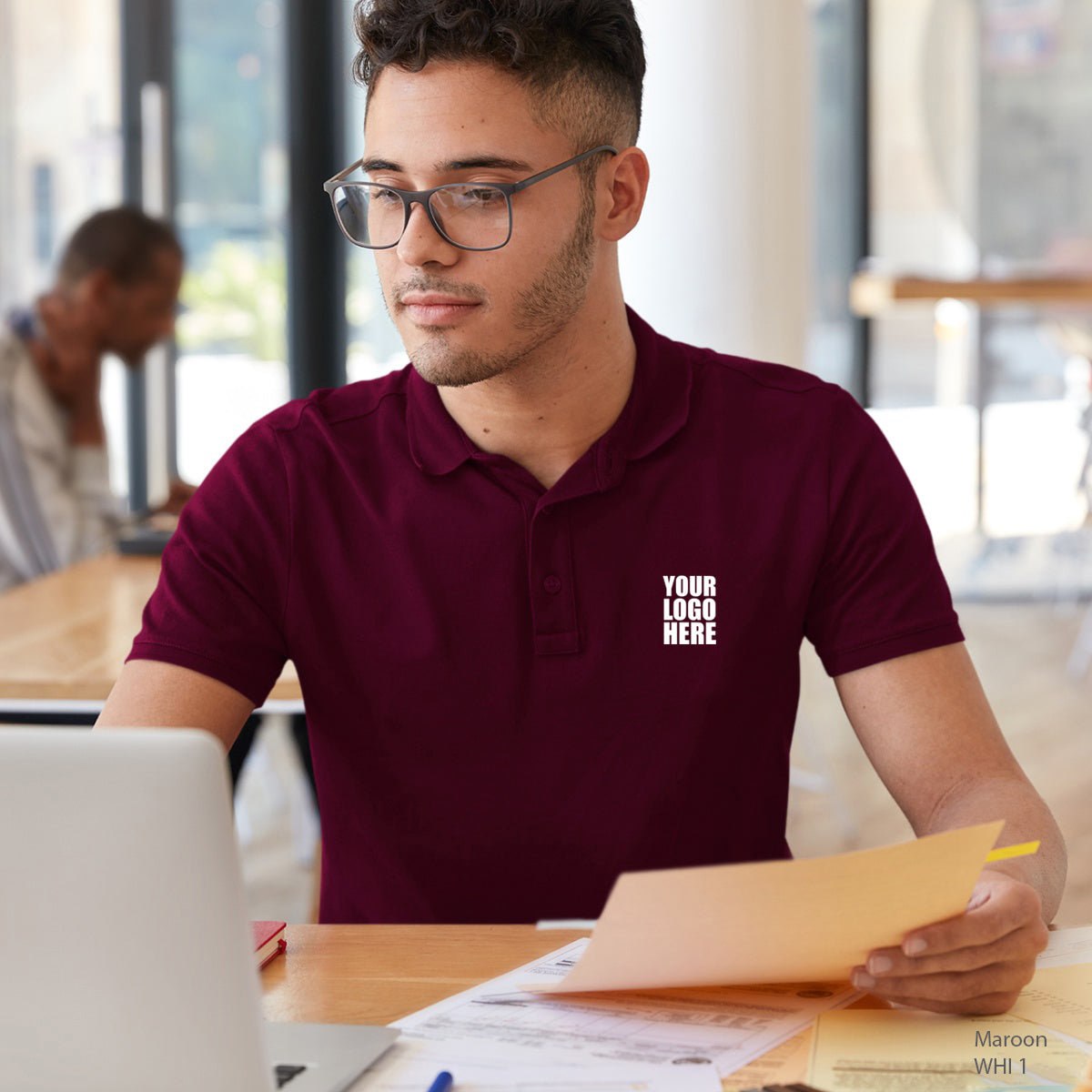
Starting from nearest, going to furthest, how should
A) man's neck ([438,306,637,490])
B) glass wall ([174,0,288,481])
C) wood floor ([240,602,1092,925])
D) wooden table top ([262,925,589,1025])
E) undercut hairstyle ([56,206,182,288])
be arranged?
wooden table top ([262,925,589,1025]), man's neck ([438,306,637,490]), wood floor ([240,602,1092,925]), undercut hairstyle ([56,206,182,288]), glass wall ([174,0,288,481])

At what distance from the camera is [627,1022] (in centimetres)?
84

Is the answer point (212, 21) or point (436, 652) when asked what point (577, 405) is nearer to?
point (436, 652)

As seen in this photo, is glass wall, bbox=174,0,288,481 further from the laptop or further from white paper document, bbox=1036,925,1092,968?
the laptop

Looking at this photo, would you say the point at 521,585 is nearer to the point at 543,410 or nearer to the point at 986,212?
the point at 543,410

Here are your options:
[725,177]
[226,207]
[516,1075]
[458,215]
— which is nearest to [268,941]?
[516,1075]

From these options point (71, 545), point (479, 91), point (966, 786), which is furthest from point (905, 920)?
point (71, 545)

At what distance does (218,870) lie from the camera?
0.62 m

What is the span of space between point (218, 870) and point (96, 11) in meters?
4.23

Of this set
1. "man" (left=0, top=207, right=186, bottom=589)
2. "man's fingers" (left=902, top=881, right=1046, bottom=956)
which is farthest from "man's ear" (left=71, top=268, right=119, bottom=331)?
"man's fingers" (left=902, top=881, right=1046, bottom=956)

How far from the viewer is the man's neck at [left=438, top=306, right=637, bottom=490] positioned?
4.15ft

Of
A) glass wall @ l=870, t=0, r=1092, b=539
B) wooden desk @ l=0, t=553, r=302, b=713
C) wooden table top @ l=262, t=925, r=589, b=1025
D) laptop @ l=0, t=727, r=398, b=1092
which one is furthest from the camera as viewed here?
glass wall @ l=870, t=0, r=1092, b=539

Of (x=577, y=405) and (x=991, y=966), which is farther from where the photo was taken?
(x=577, y=405)

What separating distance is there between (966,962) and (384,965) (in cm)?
35

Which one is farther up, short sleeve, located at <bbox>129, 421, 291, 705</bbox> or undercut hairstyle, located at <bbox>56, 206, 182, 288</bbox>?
undercut hairstyle, located at <bbox>56, 206, 182, 288</bbox>
